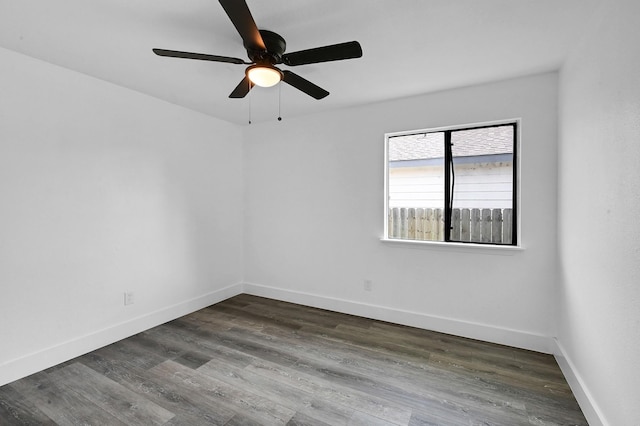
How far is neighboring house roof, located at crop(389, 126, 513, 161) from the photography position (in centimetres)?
286

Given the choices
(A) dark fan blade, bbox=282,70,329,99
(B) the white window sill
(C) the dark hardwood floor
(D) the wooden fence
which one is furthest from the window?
(A) dark fan blade, bbox=282,70,329,99

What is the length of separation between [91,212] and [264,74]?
6.92 ft

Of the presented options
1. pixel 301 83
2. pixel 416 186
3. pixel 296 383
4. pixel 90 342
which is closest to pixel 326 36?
pixel 301 83

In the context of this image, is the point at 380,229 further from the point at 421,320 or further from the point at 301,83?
the point at 301,83

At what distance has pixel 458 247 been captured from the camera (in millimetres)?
2910

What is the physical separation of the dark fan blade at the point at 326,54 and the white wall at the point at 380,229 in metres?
1.64

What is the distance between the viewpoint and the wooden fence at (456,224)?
290cm

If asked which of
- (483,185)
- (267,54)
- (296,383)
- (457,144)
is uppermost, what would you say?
(267,54)

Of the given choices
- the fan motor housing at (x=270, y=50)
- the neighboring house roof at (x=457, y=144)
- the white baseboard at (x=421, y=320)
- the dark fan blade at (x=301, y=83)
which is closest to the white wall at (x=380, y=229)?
the white baseboard at (x=421, y=320)

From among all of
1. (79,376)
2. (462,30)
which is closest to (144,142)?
(79,376)

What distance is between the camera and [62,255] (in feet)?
8.07

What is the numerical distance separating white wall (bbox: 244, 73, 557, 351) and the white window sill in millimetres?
34

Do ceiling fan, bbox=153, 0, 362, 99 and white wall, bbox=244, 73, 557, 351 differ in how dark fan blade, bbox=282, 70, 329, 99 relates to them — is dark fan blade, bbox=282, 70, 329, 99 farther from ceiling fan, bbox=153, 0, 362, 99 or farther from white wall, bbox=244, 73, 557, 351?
white wall, bbox=244, 73, 557, 351

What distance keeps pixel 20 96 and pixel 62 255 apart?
1.29m
